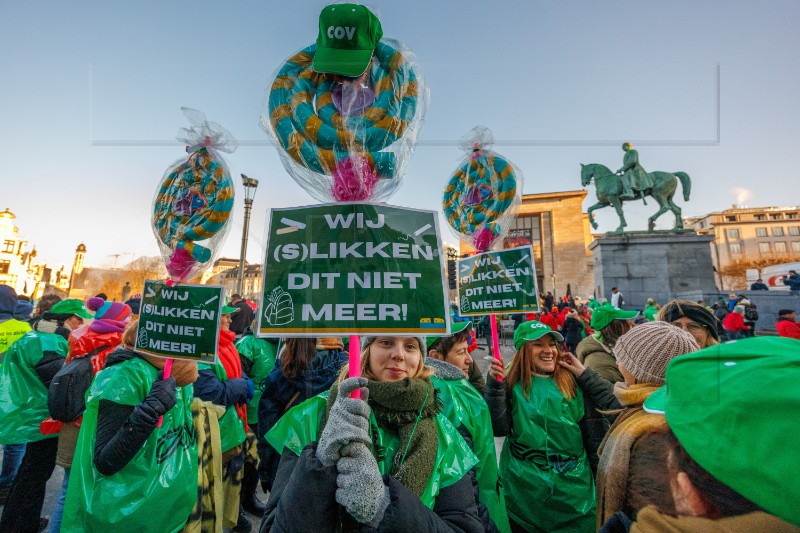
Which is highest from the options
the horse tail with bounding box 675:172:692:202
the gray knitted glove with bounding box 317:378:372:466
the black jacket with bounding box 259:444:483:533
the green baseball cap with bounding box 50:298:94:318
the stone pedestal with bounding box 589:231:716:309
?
the horse tail with bounding box 675:172:692:202

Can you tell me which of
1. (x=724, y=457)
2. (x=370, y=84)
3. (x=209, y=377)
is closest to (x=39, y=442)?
(x=209, y=377)

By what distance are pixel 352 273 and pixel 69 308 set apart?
4.77 m

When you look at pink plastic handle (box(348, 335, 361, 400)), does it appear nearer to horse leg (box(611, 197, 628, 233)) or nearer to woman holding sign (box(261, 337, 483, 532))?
woman holding sign (box(261, 337, 483, 532))

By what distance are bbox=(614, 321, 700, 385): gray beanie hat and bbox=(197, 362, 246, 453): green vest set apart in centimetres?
330

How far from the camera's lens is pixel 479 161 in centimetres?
450

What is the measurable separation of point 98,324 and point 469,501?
3385mm

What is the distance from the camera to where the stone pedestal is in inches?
637

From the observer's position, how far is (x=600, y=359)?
3.68 meters

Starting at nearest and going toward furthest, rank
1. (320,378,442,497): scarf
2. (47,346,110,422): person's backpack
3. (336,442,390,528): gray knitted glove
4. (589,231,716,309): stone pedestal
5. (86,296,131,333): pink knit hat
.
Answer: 1. (336,442,390,528): gray knitted glove
2. (320,378,442,497): scarf
3. (47,346,110,422): person's backpack
4. (86,296,131,333): pink knit hat
5. (589,231,716,309): stone pedestal

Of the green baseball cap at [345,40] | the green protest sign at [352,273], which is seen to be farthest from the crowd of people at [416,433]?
the green baseball cap at [345,40]

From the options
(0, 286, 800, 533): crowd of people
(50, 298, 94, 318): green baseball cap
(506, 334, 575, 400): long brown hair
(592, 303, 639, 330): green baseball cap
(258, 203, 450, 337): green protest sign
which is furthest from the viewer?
(50, 298, 94, 318): green baseball cap

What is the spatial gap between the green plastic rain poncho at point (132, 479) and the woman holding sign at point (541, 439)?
2.12 meters

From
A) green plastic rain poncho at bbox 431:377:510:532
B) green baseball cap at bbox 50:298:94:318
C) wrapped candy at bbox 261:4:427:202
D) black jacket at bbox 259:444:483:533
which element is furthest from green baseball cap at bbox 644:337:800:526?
green baseball cap at bbox 50:298:94:318

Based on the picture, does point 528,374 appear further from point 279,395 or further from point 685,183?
point 685,183
